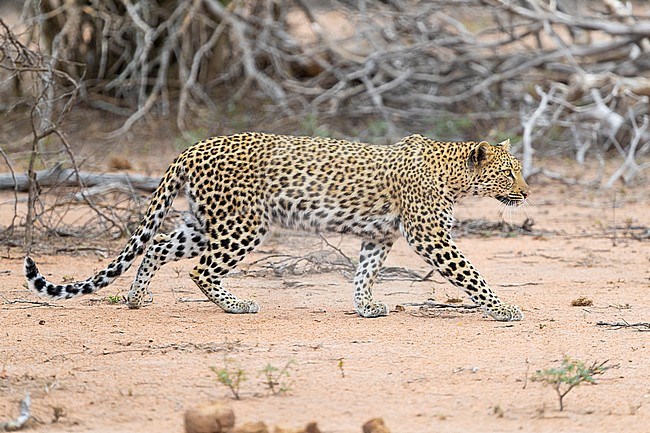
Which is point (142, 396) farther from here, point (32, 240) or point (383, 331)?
point (32, 240)

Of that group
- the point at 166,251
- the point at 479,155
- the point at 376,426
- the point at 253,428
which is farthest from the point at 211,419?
the point at 479,155

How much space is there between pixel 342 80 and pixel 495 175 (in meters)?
7.59

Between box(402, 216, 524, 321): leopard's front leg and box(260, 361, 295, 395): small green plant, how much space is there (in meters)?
1.83

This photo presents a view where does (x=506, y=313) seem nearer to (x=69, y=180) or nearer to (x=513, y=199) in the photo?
(x=513, y=199)

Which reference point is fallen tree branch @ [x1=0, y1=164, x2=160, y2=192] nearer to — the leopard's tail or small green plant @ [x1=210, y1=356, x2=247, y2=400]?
the leopard's tail

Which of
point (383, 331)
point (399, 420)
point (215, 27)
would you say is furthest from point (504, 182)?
point (215, 27)

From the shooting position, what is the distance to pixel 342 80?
49.7 feet

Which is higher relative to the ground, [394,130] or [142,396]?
[394,130]

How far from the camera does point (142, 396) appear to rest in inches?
209

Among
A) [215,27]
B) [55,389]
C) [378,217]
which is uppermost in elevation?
[215,27]

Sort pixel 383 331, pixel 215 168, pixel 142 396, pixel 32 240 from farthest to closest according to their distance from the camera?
pixel 32 240 < pixel 215 168 < pixel 383 331 < pixel 142 396

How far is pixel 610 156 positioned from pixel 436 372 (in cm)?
1003

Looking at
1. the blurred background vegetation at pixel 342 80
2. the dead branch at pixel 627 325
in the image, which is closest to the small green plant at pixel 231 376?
the dead branch at pixel 627 325

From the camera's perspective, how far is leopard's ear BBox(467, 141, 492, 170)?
7719 millimetres
